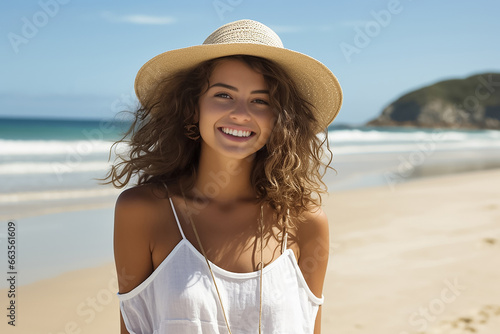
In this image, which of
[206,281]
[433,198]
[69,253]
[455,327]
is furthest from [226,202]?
[433,198]

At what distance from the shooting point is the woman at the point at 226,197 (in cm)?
196

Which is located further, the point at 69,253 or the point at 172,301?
the point at 69,253

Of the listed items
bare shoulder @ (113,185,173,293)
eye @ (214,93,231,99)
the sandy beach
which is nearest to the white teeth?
eye @ (214,93,231,99)

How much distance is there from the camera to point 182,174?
227cm

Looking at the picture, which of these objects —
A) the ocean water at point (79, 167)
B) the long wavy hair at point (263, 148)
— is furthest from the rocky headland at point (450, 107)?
the long wavy hair at point (263, 148)

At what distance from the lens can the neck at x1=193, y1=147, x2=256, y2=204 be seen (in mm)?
2156

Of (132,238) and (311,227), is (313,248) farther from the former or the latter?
(132,238)

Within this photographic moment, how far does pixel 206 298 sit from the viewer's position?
1.91 meters

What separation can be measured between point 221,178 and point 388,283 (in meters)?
3.28

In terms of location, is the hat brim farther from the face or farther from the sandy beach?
the sandy beach

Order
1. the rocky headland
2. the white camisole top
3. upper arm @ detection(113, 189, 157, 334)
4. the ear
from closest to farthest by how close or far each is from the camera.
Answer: the white camisole top → upper arm @ detection(113, 189, 157, 334) → the ear → the rocky headland

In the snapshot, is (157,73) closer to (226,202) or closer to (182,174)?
(182,174)

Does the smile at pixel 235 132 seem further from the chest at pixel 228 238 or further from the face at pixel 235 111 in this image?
the chest at pixel 228 238

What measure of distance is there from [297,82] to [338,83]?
18 cm
